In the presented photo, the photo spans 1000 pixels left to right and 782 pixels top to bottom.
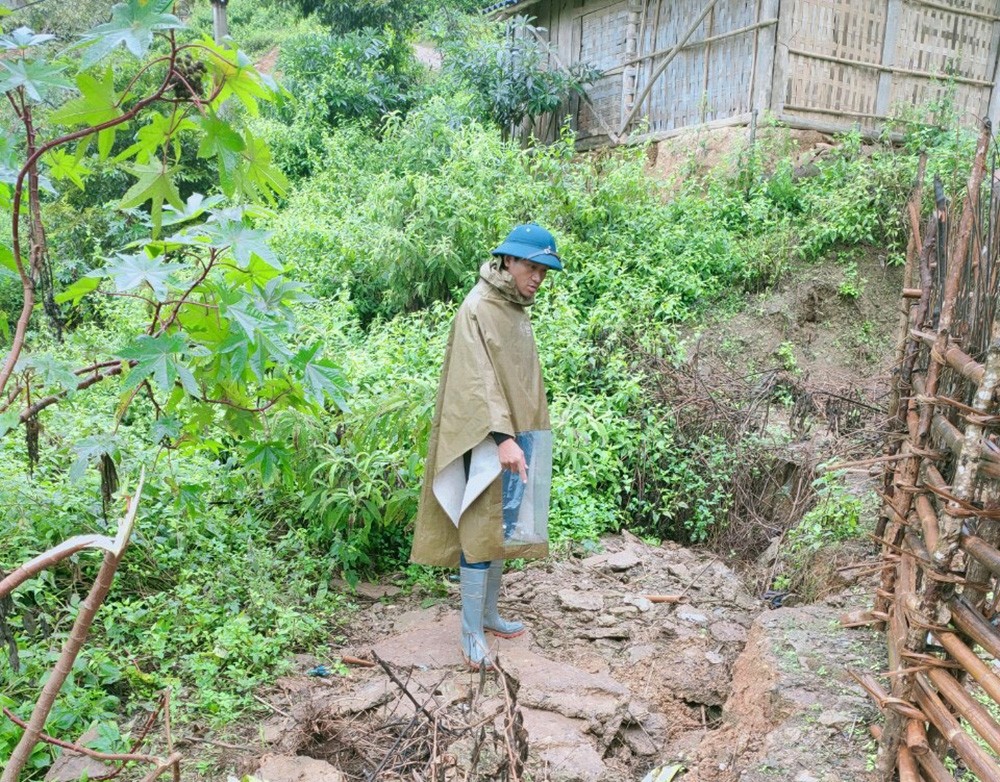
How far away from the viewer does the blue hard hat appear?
337 centimetres

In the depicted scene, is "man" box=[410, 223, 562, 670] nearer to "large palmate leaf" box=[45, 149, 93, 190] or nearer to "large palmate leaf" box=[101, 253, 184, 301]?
"large palmate leaf" box=[101, 253, 184, 301]

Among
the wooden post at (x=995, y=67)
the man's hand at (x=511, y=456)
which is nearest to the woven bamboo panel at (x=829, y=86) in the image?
the wooden post at (x=995, y=67)

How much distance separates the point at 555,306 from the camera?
657cm

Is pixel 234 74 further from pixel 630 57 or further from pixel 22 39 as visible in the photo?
pixel 630 57

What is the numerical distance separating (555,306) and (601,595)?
9.53ft

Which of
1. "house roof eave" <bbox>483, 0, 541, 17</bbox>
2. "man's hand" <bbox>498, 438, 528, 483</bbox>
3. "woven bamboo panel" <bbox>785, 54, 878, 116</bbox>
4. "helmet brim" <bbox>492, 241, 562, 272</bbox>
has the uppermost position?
"house roof eave" <bbox>483, 0, 541, 17</bbox>

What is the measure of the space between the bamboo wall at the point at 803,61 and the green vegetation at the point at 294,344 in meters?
0.70

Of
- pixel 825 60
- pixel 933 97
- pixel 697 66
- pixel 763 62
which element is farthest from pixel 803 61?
pixel 933 97

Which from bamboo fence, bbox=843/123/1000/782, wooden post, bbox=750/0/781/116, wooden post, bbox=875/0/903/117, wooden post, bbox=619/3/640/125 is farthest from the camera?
wooden post, bbox=619/3/640/125

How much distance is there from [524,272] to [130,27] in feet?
6.57

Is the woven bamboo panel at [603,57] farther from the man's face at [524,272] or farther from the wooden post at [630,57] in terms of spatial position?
the man's face at [524,272]

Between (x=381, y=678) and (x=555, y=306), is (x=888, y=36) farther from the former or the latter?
(x=381, y=678)

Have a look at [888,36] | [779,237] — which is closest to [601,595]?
[779,237]

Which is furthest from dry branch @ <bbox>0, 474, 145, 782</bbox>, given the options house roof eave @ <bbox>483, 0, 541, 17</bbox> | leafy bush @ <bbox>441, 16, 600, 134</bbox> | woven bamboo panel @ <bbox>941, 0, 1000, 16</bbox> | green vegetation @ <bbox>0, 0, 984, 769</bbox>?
house roof eave @ <bbox>483, 0, 541, 17</bbox>
